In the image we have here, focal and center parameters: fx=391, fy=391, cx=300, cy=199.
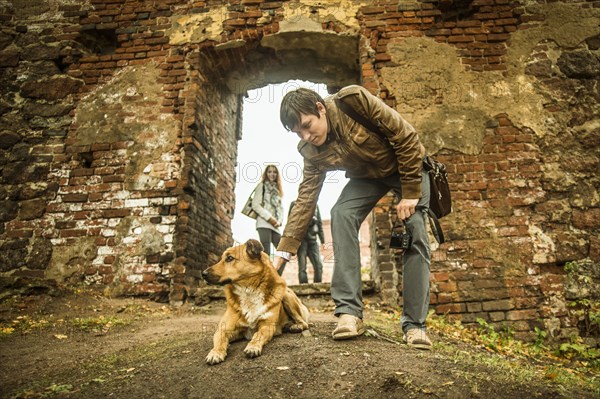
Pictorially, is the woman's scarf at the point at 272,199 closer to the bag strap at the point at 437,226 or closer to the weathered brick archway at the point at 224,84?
the weathered brick archway at the point at 224,84

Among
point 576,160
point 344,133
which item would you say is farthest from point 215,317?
point 576,160

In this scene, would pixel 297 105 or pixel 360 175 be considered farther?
pixel 360 175

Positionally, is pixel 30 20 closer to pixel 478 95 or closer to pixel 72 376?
pixel 72 376

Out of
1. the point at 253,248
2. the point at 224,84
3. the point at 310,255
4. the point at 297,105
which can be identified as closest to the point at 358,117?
the point at 297,105

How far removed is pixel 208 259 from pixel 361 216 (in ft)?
10.6

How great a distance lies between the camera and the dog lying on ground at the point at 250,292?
2576 millimetres

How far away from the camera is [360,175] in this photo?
2.67m

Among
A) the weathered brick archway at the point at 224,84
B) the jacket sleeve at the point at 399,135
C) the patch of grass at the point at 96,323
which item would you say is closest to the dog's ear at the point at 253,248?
the jacket sleeve at the point at 399,135

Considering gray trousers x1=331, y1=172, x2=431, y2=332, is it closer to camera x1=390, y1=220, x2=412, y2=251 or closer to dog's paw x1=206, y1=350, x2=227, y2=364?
camera x1=390, y1=220, x2=412, y2=251

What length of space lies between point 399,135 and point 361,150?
0.83ft

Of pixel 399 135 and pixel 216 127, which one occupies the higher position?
pixel 216 127

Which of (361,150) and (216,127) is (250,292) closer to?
(361,150)

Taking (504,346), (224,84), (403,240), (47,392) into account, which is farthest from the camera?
(224,84)

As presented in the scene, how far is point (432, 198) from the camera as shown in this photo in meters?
2.64
